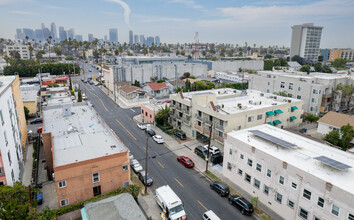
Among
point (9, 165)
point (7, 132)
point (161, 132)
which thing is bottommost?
point (161, 132)

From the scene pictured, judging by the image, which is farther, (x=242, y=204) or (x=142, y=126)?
(x=142, y=126)

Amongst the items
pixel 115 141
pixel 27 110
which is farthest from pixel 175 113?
pixel 27 110

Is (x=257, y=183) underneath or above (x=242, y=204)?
above

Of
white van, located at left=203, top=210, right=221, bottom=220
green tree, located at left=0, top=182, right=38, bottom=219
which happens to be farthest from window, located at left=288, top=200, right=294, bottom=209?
green tree, located at left=0, top=182, right=38, bottom=219

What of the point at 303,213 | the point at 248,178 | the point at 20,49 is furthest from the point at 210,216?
the point at 20,49

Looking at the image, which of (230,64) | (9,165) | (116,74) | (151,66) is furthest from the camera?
(230,64)

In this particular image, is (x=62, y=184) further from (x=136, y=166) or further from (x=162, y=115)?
(x=162, y=115)

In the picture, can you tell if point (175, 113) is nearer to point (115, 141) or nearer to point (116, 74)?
point (115, 141)
